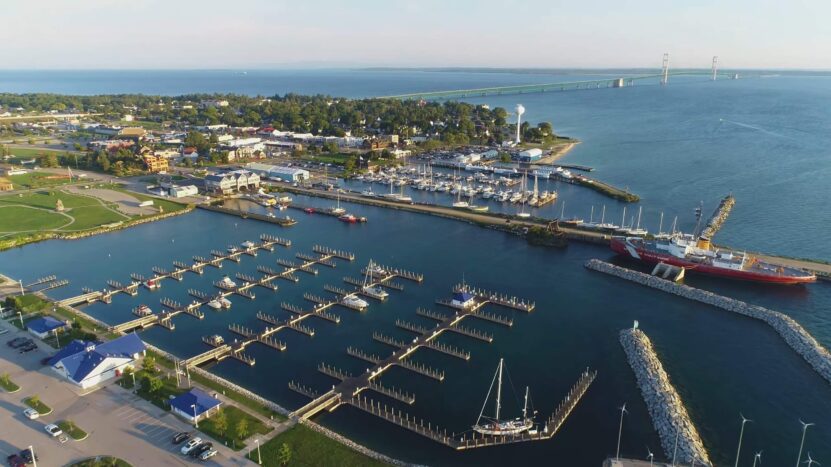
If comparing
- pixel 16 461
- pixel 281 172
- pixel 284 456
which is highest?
pixel 281 172

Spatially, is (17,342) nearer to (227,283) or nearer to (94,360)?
(94,360)

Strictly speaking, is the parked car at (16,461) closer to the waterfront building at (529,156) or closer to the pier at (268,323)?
the pier at (268,323)

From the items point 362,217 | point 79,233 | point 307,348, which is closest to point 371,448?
point 307,348

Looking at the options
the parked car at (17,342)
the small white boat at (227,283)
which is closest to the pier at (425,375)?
the small white boat at (227,283)

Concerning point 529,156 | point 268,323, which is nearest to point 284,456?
point 268,323

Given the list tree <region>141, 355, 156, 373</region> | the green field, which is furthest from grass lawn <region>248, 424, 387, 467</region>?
the green field

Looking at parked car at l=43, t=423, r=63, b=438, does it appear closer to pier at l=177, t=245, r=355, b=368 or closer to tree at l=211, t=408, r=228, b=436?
pier at l=177, t=245, r=355, b=368
